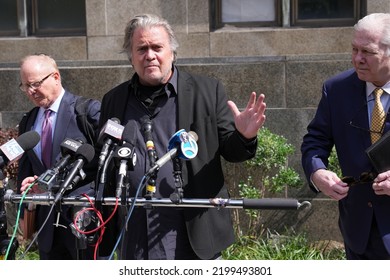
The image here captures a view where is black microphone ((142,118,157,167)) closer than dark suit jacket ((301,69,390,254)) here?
Yes

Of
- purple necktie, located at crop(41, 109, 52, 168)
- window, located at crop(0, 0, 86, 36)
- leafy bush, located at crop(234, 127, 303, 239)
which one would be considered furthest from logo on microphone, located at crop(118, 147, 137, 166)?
window, located at crop(0, 0, 86, 36)

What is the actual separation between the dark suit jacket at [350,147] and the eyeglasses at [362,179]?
0.06 metres

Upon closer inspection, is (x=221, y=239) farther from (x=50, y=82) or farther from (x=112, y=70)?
(x=112, y=70)

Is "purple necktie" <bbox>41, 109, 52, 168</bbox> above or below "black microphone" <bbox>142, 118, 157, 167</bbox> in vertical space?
below

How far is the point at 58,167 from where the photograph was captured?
12.3ft

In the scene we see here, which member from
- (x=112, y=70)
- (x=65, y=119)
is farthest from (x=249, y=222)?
(x=65, y=119)

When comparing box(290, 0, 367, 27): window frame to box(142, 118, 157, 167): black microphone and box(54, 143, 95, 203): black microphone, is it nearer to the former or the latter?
box(142, 118, 157, 167): black microphone

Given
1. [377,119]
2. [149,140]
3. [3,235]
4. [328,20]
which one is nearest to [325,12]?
[328,20]

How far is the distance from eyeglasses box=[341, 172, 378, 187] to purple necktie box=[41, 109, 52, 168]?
2.04 metres

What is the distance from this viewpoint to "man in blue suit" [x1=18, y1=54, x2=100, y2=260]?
5051 mm

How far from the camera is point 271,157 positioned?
294 inches

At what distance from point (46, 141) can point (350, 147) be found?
207 cm

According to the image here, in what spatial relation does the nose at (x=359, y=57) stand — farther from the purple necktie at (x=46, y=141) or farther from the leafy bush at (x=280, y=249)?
the leafy bush at (x=280, y=249)

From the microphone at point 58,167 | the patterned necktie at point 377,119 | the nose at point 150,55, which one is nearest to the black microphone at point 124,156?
the microphone at point 58,167
